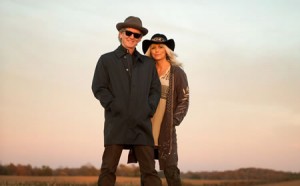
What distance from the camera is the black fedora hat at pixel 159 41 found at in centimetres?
718

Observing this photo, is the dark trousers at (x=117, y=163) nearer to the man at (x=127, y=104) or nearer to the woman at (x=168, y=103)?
the man at (x=127, y=104)

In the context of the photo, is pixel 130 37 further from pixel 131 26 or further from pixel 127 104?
pixel 127 104

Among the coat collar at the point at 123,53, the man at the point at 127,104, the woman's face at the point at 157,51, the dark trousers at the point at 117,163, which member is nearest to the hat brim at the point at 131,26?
the man at the point at 127,104

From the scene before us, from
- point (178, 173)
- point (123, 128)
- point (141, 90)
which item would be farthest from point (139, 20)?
point (178, 173)

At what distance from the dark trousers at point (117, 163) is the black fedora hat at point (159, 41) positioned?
71.8 inches

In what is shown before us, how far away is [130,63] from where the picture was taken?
6.30m

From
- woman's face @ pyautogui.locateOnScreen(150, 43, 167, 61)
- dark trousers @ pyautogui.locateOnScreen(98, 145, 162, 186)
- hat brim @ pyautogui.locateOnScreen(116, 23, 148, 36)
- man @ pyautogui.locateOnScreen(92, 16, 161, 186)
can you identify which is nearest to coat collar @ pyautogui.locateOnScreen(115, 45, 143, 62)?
man @ pyautogui.locateOnScreen(92, 16, 161, 186)

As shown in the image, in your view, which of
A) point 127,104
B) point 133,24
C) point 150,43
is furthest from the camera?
point 150,43

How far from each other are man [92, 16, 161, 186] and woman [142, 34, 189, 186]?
2.21ft

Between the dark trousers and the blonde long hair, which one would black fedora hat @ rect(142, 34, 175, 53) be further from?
the dark trousers

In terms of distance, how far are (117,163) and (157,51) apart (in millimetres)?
1948

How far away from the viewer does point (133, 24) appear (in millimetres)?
6355

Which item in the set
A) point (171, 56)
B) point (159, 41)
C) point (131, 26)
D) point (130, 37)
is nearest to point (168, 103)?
point (171, 56)

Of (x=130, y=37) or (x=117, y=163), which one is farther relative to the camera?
(x=130, y=37)
